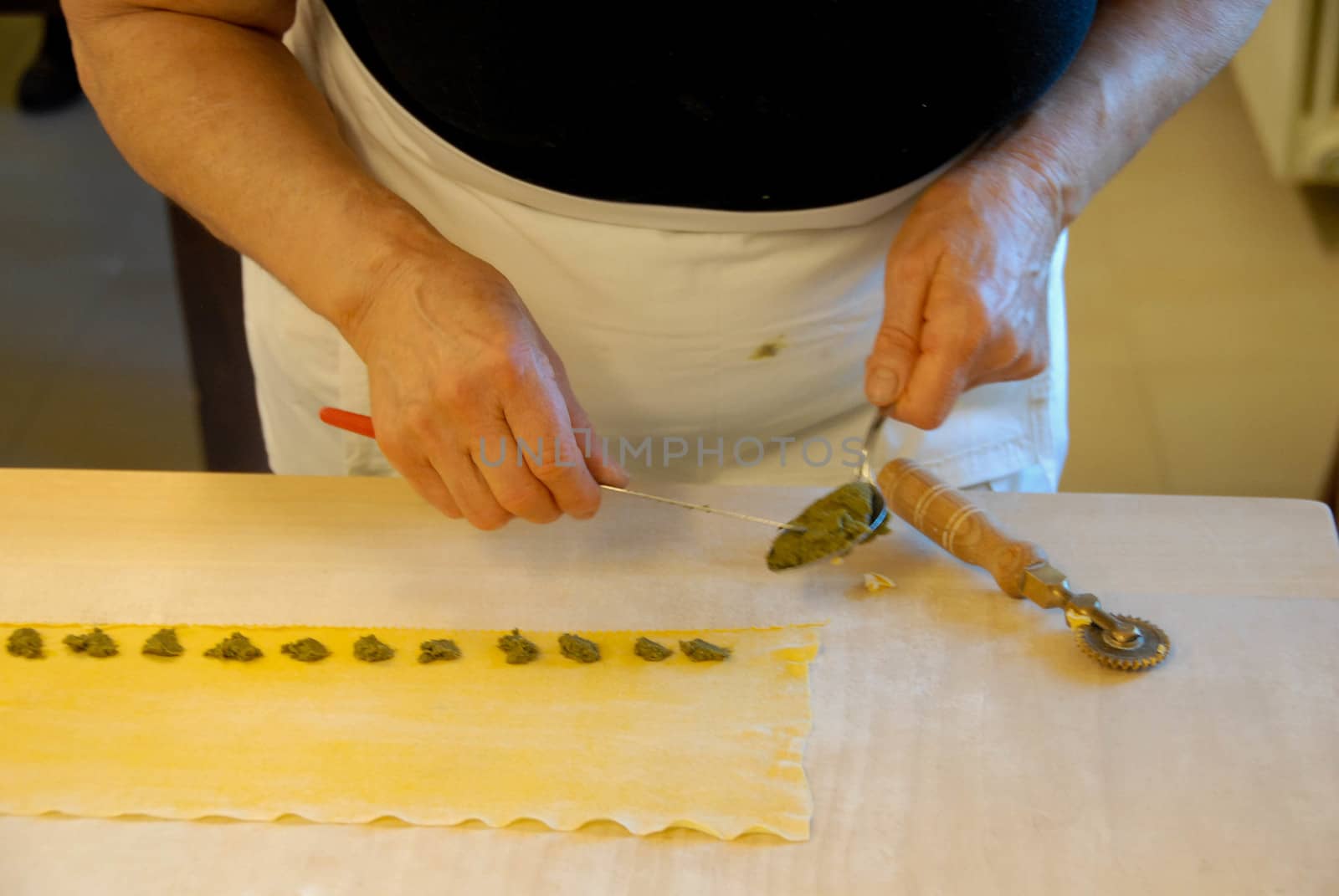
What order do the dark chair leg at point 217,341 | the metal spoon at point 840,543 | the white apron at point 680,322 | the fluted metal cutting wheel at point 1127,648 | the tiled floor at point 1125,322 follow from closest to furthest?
1. the fluted metal cutting wheel at point 1127,648
2. the metal spoon at point 840,543
3. the white apron at point 680,322
4. the dark chair leg at point 217,341
5. the tiled floor at point 1125,322

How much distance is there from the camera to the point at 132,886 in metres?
0.77

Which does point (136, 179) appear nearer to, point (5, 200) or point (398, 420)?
point (5, 200)

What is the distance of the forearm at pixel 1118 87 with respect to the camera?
→ 1148 mm

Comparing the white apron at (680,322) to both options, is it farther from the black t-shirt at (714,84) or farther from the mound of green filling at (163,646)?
the mound of green filling at (163,646)

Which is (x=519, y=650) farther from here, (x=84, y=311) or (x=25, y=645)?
(x=84, y=311)

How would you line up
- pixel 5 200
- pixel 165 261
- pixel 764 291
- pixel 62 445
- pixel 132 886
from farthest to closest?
pixel 5 200
pixel 165 261
pixel 62 445
pixel 764 291
pixel 132 886

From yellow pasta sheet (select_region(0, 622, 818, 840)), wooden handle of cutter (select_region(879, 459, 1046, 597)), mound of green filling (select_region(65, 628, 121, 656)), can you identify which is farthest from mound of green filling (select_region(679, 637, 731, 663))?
mound of green filling (select_region(65, 628, 121, 656))

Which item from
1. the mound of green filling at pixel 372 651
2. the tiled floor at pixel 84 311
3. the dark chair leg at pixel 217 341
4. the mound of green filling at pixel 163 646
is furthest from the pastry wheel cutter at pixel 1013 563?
the tiled floor at pixel 84 311

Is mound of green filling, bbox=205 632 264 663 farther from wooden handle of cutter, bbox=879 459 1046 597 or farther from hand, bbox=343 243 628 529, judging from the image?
wooden handle of cutter, bbox=879 459 1046 597

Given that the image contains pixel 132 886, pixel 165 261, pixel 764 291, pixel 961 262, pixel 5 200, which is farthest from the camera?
pixel 5 200

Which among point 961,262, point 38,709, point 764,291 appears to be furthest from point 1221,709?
point 38,709

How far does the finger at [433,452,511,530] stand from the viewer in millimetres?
970

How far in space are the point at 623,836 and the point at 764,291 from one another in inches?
21.8

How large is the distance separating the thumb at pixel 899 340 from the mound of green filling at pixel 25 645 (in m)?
0.69
